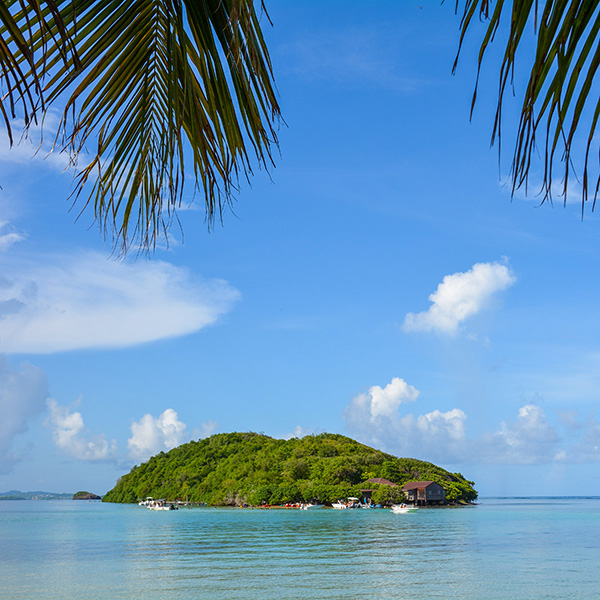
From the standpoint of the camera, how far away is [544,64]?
4.42ft

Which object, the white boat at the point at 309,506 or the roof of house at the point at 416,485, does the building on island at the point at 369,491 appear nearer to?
the roof of house at the point at 416,485

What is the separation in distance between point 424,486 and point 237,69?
251 ft

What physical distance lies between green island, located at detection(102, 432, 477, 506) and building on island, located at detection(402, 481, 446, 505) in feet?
3.55

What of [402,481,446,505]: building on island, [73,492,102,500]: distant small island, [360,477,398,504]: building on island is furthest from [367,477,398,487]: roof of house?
[73,492,102,500]: distant small island

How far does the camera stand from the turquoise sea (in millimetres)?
18891

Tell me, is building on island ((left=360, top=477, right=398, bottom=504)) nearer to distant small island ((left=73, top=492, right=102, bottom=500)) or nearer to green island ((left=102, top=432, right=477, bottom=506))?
green island ((left=102, top=432, right=477, bottom=506))

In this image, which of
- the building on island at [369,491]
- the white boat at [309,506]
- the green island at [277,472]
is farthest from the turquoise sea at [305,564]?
the green island at [277,472]

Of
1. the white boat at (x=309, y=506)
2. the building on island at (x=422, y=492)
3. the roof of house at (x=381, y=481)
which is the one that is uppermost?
the roof of house at (x=381, y=481)

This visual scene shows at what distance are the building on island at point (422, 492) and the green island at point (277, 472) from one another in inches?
42.6

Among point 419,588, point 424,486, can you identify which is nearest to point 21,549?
point 419,588

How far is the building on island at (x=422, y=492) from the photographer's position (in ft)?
241

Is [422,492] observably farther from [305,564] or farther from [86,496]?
[86,496]

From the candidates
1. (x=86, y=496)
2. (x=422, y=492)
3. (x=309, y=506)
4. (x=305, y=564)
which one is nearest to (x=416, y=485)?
(x=422, y=492)

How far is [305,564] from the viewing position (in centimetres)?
2378
